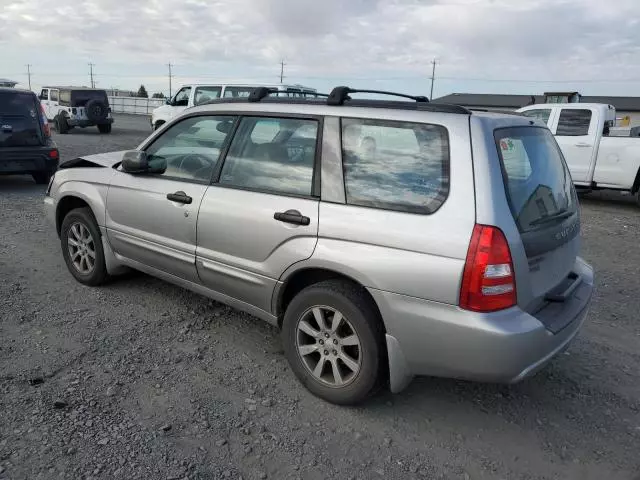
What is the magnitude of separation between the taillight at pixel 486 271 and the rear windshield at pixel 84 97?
23.1 m

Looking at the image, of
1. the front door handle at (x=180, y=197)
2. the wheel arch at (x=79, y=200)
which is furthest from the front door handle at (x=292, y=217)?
the wheel arch at (x=79, y=200)

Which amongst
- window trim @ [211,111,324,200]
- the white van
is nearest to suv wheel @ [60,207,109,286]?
window trim @ [211,111,324,200]

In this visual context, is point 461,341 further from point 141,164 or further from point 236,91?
point 236,91

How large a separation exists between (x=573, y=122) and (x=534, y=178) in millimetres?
8695

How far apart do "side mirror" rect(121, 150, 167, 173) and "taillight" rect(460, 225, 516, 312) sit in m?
2.45

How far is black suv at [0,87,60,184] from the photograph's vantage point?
864 centimetres

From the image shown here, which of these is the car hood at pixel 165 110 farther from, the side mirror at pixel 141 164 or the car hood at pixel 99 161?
the side mirror at pixel 141 164

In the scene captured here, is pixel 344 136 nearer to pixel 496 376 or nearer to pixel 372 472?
pixel 496 376

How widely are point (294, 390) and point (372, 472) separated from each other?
0.83 meters

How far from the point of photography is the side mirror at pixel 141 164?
12.9 ft

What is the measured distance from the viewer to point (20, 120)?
880cm

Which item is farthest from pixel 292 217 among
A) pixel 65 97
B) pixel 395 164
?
pixel 65 97

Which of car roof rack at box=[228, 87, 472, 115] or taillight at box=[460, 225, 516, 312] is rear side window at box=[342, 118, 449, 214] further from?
taillight at box=[460, 225, 516, 312]

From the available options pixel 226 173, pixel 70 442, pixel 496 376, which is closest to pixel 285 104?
pixel 226 173
